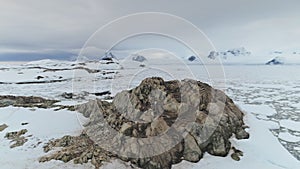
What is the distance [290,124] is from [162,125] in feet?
32.6

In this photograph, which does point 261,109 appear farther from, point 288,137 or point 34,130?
point 34,130

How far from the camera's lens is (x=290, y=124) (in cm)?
1593

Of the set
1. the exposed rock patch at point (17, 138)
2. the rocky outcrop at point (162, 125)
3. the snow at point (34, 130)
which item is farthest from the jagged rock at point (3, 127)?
the rocky outcrop at point (162, 125)

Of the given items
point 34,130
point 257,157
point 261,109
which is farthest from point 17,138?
point 261,109

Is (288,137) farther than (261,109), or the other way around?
(261,109)

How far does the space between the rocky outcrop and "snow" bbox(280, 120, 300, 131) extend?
368cm

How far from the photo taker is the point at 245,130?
13555 millimetres

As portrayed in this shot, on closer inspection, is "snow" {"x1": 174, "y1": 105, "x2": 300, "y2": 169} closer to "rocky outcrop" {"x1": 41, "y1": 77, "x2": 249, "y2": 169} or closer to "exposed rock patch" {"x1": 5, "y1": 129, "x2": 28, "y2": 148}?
"rocky outcrop" {"x1": 41, "y1": 77, "x2": 249, "y2": 169}

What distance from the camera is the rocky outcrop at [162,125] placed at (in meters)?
10.8

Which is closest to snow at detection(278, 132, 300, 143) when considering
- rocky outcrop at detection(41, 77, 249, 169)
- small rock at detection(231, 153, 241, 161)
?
rocky outcrop at detection(41, 77, 249, 169)

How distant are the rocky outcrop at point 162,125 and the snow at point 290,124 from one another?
3675 mm

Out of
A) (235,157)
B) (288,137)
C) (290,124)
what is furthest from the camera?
(290,124)

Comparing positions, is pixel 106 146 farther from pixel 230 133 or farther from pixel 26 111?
pixel 26 111

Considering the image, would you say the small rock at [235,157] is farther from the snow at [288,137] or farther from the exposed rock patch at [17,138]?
the exposed rock patch at [17,138]
